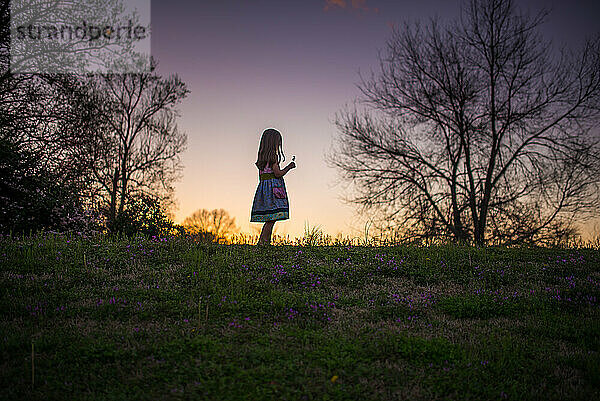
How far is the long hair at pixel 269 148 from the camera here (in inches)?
415

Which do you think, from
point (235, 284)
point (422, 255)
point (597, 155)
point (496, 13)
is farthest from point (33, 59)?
point (597, 155)

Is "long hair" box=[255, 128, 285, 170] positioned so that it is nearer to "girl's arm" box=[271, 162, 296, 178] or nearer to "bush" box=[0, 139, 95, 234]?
"girl's arm" box=[271, 162, 296, 178]

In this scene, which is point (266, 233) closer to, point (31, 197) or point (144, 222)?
point (144, 222)

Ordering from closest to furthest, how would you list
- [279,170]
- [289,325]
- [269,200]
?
[289,325], [269,200], [279,170]

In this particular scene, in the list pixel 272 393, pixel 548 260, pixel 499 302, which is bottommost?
pixel 272 393

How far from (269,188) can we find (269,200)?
289 millimetres

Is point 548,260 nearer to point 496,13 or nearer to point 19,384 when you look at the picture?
point 19,384

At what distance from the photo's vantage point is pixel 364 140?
17453mm

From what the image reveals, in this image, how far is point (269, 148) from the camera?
10547 mm

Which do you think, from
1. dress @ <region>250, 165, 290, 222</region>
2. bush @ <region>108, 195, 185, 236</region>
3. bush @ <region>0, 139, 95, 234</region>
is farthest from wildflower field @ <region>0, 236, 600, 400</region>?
bush @ <region>0, 139, 95, 234</region>

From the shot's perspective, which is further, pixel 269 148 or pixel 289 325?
pixel 269 148

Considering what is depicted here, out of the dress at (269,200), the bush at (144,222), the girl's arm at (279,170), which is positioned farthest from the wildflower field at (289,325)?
the bush at (144,222)

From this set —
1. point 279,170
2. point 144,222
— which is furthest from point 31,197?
point 279,170

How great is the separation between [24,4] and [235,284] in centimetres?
1440
